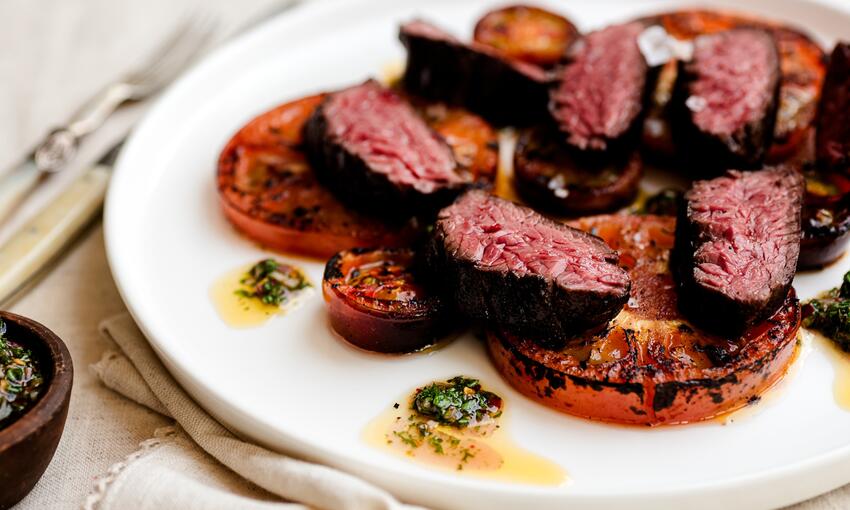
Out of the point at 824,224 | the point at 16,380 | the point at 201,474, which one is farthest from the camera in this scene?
the point at 824,224

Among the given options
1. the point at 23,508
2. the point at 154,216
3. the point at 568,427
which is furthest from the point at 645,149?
the point at 23,508

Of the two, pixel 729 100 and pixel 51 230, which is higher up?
pixel 729 100

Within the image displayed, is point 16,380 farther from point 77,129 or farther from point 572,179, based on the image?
point 572,179

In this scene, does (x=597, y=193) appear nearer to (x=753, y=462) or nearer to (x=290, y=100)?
(x=753, y=462)

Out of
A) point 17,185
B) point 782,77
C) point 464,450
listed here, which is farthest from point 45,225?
point 782,77

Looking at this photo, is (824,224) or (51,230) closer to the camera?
(824,224)

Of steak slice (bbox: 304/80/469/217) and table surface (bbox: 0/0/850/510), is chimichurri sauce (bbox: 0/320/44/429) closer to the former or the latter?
table surface (bbox: 0/0/850/510)

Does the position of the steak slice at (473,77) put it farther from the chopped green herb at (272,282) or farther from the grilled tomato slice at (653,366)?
the grilled tomato slice at (653,366)

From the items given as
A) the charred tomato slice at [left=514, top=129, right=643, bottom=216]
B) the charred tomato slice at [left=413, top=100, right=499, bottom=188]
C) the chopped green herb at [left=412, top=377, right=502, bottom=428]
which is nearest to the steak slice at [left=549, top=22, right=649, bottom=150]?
the charred tomato slice at [left=514, top=129, right=643, bottom=216]
